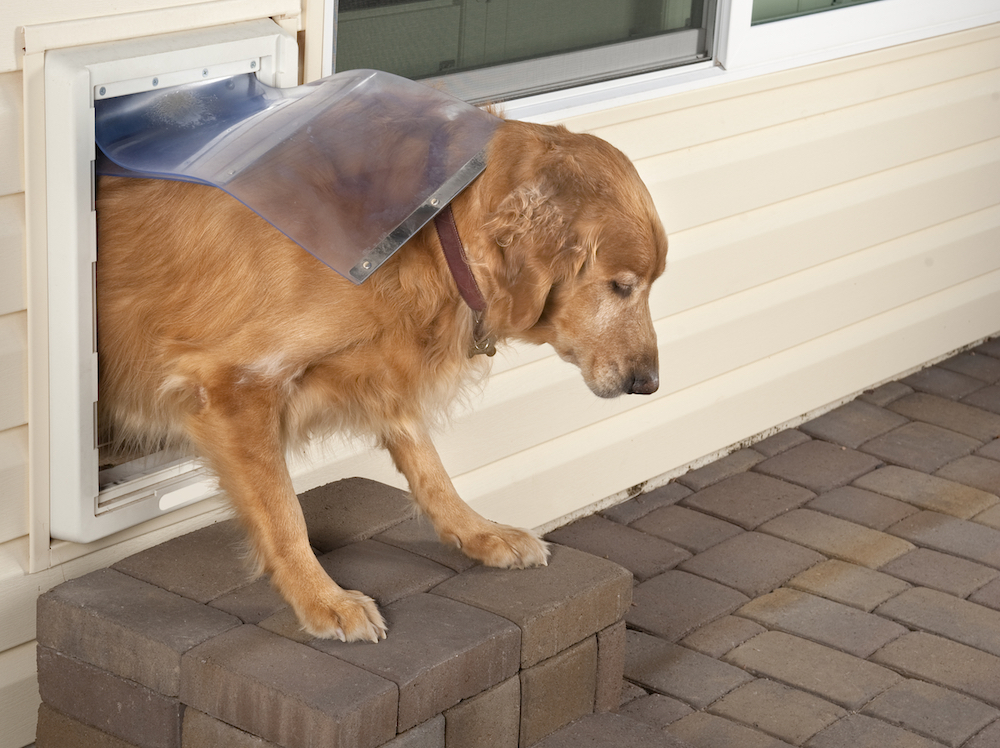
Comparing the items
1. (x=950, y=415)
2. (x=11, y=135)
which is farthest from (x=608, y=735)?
(x=950, y=415)

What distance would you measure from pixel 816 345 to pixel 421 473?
94.7 inches

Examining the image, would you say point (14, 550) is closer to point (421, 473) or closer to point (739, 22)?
point (421, 473)

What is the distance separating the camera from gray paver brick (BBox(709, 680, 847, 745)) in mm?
2889

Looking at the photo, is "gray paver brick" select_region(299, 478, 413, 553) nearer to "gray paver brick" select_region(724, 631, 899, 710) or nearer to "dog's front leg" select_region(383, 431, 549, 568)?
"dog's front leg" select_region(383, 431, 549, 568)

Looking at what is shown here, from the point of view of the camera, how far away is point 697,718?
Answer: 2.94 m

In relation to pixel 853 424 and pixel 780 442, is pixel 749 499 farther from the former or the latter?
pixel 853 424

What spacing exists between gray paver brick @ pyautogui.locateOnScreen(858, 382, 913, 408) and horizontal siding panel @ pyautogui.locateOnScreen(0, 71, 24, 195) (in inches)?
144

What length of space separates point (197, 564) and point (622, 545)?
1.60m

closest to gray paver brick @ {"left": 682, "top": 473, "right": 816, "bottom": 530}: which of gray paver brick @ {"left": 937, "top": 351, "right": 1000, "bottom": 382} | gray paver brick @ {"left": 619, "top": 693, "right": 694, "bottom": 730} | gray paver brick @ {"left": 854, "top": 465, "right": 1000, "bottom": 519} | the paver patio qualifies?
the paver patio

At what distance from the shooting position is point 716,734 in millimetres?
2871

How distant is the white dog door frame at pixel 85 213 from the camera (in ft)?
7.37

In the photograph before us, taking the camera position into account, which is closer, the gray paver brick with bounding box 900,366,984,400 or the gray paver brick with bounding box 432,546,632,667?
the gray paver brick with bounding box 432,546,632,667

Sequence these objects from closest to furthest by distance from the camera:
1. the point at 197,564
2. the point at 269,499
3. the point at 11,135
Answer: the point at 11,135, the point at 269,499, the point at 197,564

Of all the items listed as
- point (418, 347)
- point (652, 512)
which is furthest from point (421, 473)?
point (652, 512)
